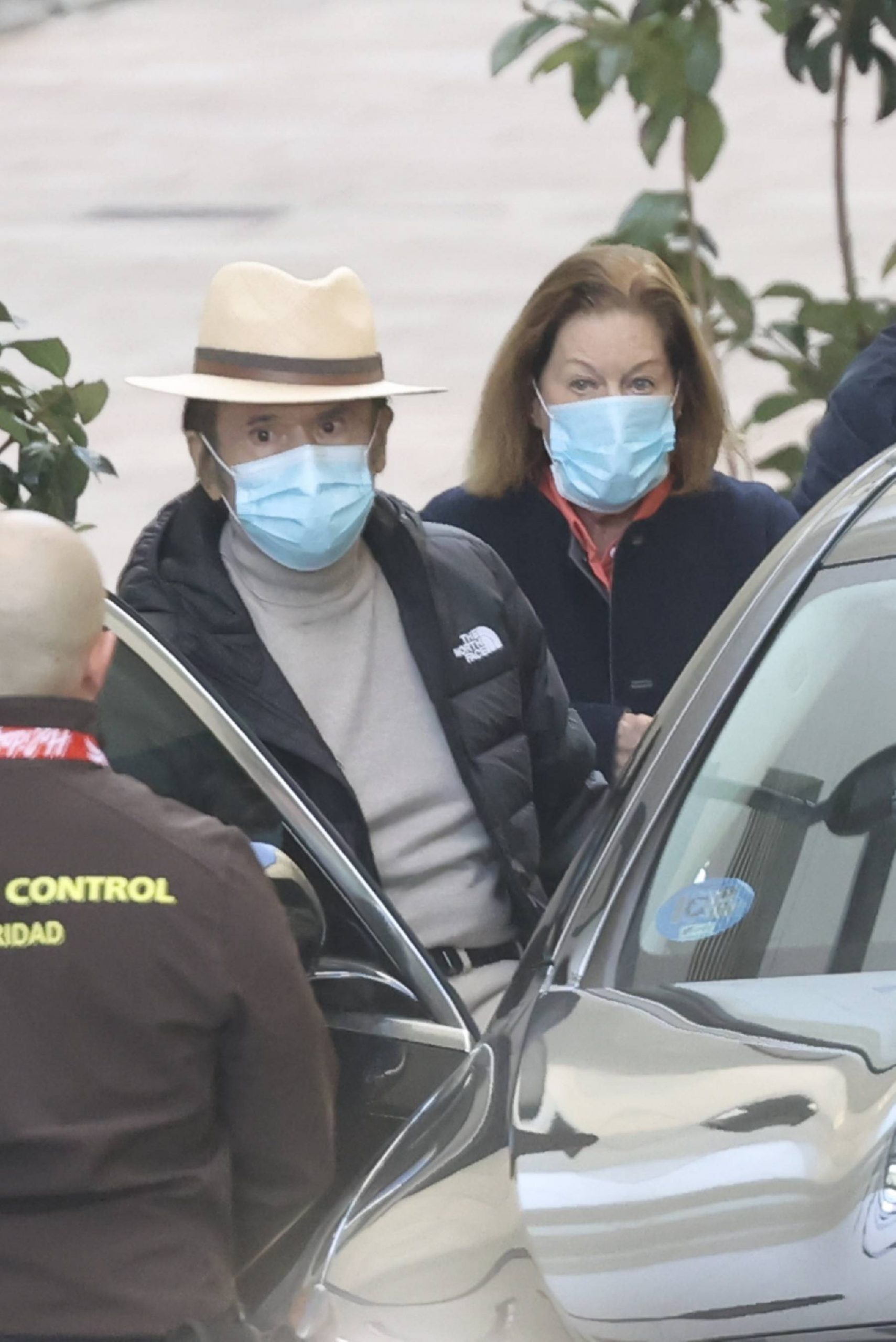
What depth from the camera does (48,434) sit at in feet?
12.6

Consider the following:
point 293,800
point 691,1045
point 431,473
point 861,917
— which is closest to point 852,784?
point 861,917

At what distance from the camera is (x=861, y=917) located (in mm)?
2197

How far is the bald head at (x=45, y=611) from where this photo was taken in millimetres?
2033

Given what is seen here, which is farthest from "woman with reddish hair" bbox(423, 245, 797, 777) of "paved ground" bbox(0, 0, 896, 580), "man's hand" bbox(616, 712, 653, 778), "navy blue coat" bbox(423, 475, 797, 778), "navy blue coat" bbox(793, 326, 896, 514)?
"paved ground" bbox(0, 0, 896, 580)

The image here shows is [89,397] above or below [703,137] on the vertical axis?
below

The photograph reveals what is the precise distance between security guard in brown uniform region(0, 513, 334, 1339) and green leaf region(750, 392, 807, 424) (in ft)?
10.2

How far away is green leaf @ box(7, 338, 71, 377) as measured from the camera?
12.0 ft

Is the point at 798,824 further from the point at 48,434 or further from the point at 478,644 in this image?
the point at 48,434

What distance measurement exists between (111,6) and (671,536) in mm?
12956

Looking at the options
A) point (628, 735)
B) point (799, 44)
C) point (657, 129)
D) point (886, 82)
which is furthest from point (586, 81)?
point (628, 735)

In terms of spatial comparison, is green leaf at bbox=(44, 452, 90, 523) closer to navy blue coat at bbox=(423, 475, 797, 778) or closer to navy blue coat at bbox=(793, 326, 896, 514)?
navy blue coat at bbox=(423, 475, 797, 778)

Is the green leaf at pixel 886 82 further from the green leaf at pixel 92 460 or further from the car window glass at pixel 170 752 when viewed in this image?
the car window glass at pixel 170 752

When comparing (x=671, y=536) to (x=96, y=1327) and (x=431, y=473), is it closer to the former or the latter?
(x=96, y=1327)

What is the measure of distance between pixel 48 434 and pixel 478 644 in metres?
1.24
